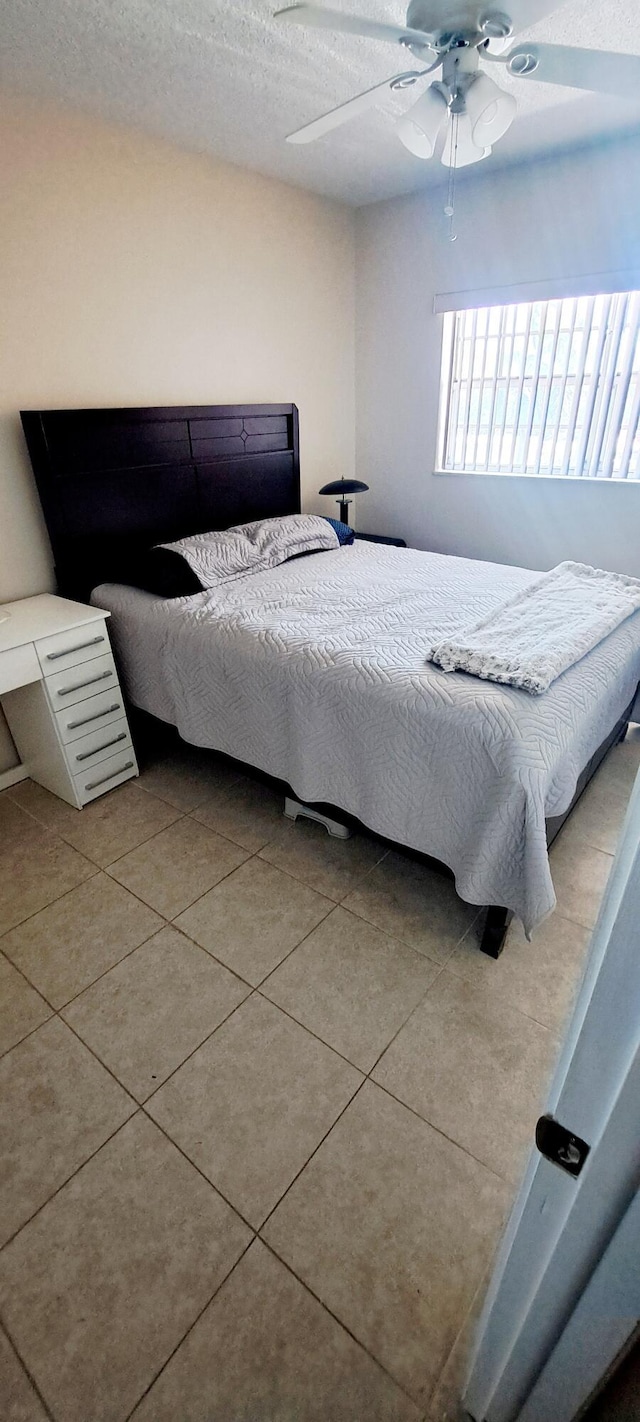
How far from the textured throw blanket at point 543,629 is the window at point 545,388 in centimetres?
102

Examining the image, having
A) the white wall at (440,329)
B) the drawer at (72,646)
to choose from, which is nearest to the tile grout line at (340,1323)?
the drawer at (72,646)

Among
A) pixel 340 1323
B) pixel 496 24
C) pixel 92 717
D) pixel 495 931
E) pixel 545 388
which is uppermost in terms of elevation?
pixel 496 24

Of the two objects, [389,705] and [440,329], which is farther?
[440,329]

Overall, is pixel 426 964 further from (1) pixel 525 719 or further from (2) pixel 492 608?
(2) pixel 492 608

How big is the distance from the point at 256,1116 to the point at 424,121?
105 inches

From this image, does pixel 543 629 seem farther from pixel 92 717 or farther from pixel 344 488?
pixel 344 488

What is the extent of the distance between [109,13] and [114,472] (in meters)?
1.34

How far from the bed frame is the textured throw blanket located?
18.0 inches

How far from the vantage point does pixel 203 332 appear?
293cm

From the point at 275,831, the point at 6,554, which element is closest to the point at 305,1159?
the point at 275,831

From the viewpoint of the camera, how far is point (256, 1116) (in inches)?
52.9

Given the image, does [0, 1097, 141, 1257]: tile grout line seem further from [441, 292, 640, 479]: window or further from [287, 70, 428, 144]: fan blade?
[441, 292, 640, 479]: window

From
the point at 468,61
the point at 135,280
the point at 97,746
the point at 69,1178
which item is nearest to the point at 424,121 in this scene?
the point at 468,61

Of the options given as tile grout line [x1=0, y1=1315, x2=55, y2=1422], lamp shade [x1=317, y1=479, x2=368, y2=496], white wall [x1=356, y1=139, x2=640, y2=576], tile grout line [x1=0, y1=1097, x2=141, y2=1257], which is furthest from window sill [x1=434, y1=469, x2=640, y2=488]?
tile grout line [x1=0, y1=1315, x2=55, y2=1422]
